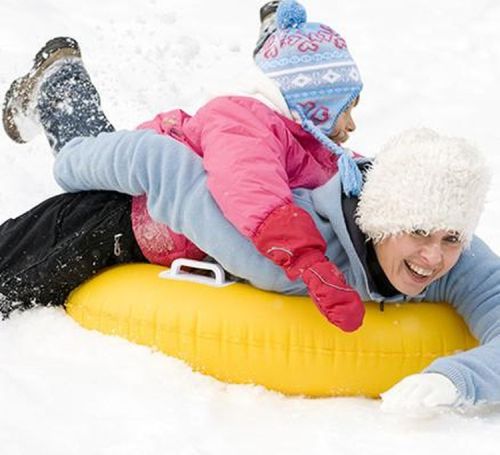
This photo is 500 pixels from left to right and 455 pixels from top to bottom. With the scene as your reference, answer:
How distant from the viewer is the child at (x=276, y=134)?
1.97m

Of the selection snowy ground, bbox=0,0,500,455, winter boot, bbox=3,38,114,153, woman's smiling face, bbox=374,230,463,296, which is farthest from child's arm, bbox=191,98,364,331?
winter boot, bbox=3,38,114,153

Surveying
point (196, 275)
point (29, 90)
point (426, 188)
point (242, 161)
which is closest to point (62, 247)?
point (196, 275)

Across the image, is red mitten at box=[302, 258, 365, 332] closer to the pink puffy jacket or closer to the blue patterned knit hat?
the pink puffy jacket

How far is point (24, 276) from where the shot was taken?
243 centimetres

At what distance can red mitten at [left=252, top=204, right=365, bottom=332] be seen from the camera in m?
1.91

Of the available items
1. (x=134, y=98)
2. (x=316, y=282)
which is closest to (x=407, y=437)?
(x=316, y=282)

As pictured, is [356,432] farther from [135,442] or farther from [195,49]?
[195,49]

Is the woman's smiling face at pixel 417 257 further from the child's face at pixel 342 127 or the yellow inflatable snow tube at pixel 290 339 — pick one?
the child's face at pixel 342 127

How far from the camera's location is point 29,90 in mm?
2949

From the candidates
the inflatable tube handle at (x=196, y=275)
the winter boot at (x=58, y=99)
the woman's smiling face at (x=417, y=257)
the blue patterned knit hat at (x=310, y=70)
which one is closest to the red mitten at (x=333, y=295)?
the woman's smiling face at (x=417, y=257)

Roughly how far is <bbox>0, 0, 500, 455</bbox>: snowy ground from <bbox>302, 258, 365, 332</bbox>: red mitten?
21cm

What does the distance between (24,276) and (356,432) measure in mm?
1036

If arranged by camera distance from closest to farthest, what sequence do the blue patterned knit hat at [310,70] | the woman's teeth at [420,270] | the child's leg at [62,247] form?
the woman's teeth at [420,270] → the child's leg at [62,247] → the blue patterned knit hat at [310,70]

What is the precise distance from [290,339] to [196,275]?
12.8 inches
